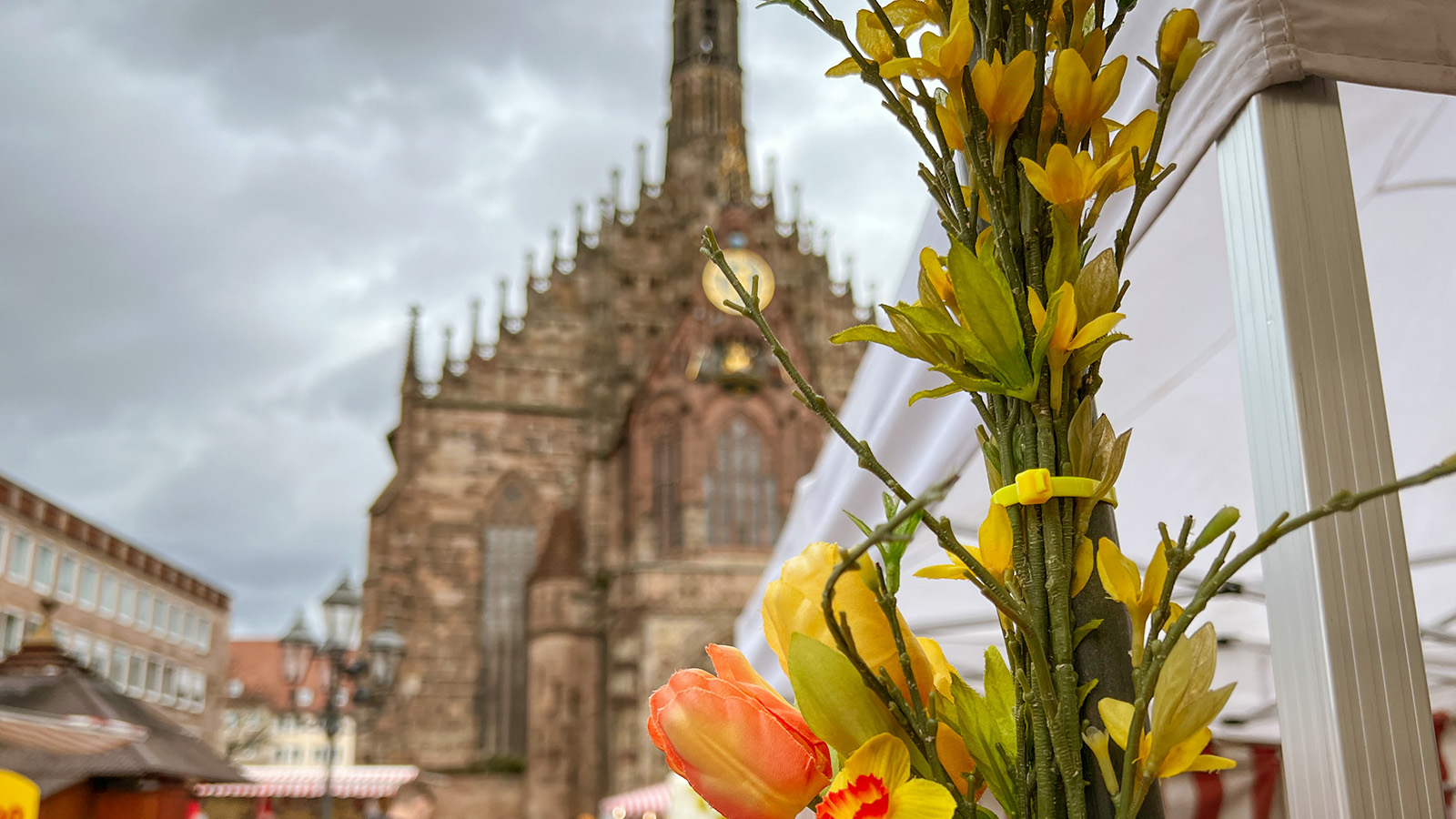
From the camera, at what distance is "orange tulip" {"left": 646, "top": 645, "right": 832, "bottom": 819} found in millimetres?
785

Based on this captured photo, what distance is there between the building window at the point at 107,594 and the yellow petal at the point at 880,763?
3149cm

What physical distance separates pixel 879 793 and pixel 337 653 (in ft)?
30.3

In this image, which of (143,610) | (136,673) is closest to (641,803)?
(136,673)

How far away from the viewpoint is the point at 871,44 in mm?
995

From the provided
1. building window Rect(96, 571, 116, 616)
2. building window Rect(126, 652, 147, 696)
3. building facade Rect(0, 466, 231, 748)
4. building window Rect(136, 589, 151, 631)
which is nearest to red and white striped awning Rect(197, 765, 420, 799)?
building facade Rect(0, 466, 231, 748)

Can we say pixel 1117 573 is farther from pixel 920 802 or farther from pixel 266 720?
pixel 266 720

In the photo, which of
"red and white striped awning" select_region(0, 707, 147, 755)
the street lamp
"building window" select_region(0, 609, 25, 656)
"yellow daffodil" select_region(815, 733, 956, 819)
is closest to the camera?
"yellow daffodil" select_region(815, 733, 956, 819)

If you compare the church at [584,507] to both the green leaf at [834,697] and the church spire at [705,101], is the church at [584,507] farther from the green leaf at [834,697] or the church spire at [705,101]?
the green leaf at [834,697]

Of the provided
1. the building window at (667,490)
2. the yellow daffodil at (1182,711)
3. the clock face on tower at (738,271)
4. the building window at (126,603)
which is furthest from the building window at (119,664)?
the yellow daffodil at (1182,711)

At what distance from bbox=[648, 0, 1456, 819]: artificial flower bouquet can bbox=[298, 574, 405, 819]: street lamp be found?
8.50 m

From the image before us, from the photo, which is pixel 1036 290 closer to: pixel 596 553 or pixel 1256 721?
pixel 1256 721

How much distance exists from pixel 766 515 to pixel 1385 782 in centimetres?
2153

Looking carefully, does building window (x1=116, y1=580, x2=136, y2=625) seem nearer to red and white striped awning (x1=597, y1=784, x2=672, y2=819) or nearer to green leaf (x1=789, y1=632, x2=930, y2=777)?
red and white striped awning (x1=597, y1=784, x2=672, y2=819)

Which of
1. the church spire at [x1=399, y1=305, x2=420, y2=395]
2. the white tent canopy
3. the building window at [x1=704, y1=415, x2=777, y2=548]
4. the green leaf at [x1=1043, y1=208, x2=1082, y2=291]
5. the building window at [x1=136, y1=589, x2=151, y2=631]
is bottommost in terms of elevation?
the green leaf at [x1=1043, y1=208, x2=1082, y2=291]
